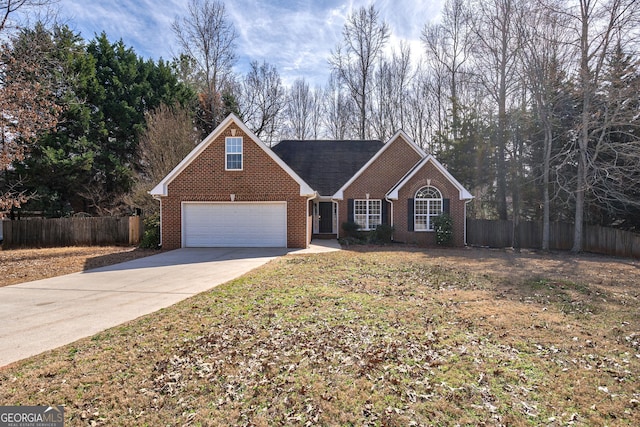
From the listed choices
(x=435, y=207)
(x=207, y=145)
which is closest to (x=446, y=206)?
(x=435, y=207)

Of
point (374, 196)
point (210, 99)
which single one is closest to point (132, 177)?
point (210, 99)

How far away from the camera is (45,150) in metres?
→ 19.8

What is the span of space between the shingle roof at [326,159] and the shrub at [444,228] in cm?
592

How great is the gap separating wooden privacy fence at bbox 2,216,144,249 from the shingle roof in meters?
9.69

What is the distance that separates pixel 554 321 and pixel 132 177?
25165 millimetres

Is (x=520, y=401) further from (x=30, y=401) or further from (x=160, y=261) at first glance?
(x=160, y=261)

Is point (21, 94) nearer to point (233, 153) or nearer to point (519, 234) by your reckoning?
point (233, 153)

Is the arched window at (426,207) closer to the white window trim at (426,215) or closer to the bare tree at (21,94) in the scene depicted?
the white window trim at (426,215)

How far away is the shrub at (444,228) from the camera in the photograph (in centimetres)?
1670

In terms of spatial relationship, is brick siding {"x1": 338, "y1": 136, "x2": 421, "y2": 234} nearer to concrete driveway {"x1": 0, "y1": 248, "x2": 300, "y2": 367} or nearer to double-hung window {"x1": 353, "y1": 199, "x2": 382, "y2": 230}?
double-hung window {"x1": 353, "y1": 199, "x2": 382, "y2": 230}

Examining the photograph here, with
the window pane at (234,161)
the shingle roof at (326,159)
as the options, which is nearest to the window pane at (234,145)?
the window pane at (234,161)

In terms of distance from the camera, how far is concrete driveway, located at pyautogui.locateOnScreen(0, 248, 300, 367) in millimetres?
4820

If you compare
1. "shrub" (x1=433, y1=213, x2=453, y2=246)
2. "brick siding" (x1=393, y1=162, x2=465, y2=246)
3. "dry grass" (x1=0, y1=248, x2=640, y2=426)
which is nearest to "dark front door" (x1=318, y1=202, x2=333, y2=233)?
"brick siding" (x1=393, y1=162, x2=465, y2=246)

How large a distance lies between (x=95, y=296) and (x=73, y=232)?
13614mm
